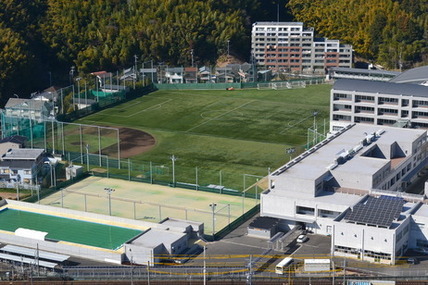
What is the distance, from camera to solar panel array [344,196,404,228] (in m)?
55.3

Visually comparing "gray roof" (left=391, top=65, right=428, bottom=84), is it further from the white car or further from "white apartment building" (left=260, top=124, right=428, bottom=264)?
the white car

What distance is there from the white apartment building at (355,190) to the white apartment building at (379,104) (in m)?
6.52

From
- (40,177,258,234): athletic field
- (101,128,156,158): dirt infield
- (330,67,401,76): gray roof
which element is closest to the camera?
(40,177,258,234): athletic field

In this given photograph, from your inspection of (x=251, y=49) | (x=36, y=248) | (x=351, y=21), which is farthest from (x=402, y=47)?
(x=36, y=248)

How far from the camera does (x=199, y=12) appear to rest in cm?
13012

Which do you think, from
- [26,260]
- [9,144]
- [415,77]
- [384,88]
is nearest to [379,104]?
[384,88]

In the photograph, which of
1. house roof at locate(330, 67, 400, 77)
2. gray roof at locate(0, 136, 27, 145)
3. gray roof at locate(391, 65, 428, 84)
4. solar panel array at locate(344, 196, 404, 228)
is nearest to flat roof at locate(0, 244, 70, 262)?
solar panel array at locate(344, 196, 404, 228)

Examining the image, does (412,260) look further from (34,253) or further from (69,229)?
(34,253)

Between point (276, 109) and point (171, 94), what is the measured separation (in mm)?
15243

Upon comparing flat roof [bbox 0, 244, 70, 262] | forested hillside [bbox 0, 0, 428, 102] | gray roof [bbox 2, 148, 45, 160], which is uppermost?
forested hillside [bbox 0, 0, 428, 102]

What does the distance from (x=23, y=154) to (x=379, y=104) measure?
113 feet

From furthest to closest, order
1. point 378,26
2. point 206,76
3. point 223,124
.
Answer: point 378,26 → point 206,76 → point 223,124

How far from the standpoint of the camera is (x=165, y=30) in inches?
4926

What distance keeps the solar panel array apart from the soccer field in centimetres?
1627
